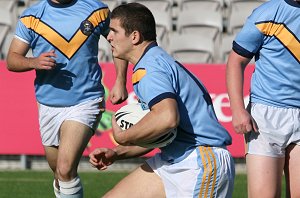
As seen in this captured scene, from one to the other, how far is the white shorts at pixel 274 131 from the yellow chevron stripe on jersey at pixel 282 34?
17.0 inches

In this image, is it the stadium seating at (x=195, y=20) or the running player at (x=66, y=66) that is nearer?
the running player at (x=66, y=66)

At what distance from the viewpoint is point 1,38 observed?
14.2m

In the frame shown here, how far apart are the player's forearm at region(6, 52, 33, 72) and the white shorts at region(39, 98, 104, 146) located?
18.1 inches

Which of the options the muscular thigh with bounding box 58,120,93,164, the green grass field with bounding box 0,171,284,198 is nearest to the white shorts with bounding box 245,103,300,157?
the muscular thigh with bounding box 58,120,93,164

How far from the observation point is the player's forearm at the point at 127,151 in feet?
18.6

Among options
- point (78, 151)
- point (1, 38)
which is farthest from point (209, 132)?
point (1, 38)

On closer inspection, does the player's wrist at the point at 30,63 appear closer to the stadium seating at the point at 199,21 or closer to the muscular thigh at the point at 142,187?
the muscular thigh at the point at 142,187

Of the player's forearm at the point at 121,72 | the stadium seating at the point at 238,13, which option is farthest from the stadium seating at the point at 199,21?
the player's forearm at the point at 121,72

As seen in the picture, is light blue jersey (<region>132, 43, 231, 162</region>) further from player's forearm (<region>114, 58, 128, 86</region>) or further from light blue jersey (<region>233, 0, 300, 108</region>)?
player's forearm (<region>114, 58, 128, 86</region>)

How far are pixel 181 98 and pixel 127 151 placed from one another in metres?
0.66

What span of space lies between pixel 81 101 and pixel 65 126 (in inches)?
10.2

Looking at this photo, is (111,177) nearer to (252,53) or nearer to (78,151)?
(78,151)

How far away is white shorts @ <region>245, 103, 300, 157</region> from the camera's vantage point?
6180 millimetres

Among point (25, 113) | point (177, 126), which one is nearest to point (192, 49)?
point (25, 113)
